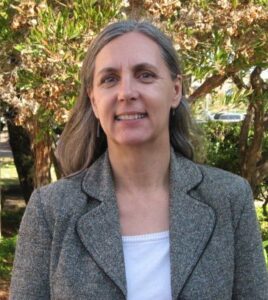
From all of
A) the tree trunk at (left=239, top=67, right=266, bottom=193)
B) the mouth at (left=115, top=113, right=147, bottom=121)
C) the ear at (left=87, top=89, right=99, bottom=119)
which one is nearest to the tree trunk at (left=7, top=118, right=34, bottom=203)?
the tree trunk at (left=239, top=67, right=266, bottom=193)

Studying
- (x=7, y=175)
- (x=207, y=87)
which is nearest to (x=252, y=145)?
(x=207, y=87)

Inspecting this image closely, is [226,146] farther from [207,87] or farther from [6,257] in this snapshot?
[207,87]

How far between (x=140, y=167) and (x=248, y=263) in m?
0.47

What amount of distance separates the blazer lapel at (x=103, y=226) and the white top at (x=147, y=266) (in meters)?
0.04

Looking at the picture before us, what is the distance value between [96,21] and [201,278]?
7.07 ft

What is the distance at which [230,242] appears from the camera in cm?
205

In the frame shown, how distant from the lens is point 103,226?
6.88 feet

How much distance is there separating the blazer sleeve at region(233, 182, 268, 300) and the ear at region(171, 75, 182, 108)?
0.44 m

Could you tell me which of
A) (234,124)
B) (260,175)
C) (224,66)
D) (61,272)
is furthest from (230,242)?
(234,124)

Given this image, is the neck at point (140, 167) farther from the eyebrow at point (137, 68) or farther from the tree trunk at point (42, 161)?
the tree trunk at point (42, 161)

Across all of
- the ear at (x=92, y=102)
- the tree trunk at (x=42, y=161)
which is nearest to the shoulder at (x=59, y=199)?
the ear at (x=92, y=102)

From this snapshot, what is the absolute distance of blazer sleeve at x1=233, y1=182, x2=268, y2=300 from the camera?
206 centimetres

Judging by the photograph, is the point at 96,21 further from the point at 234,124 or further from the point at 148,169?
the point at 234,124

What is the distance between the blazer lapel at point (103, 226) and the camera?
1991 millimetres
